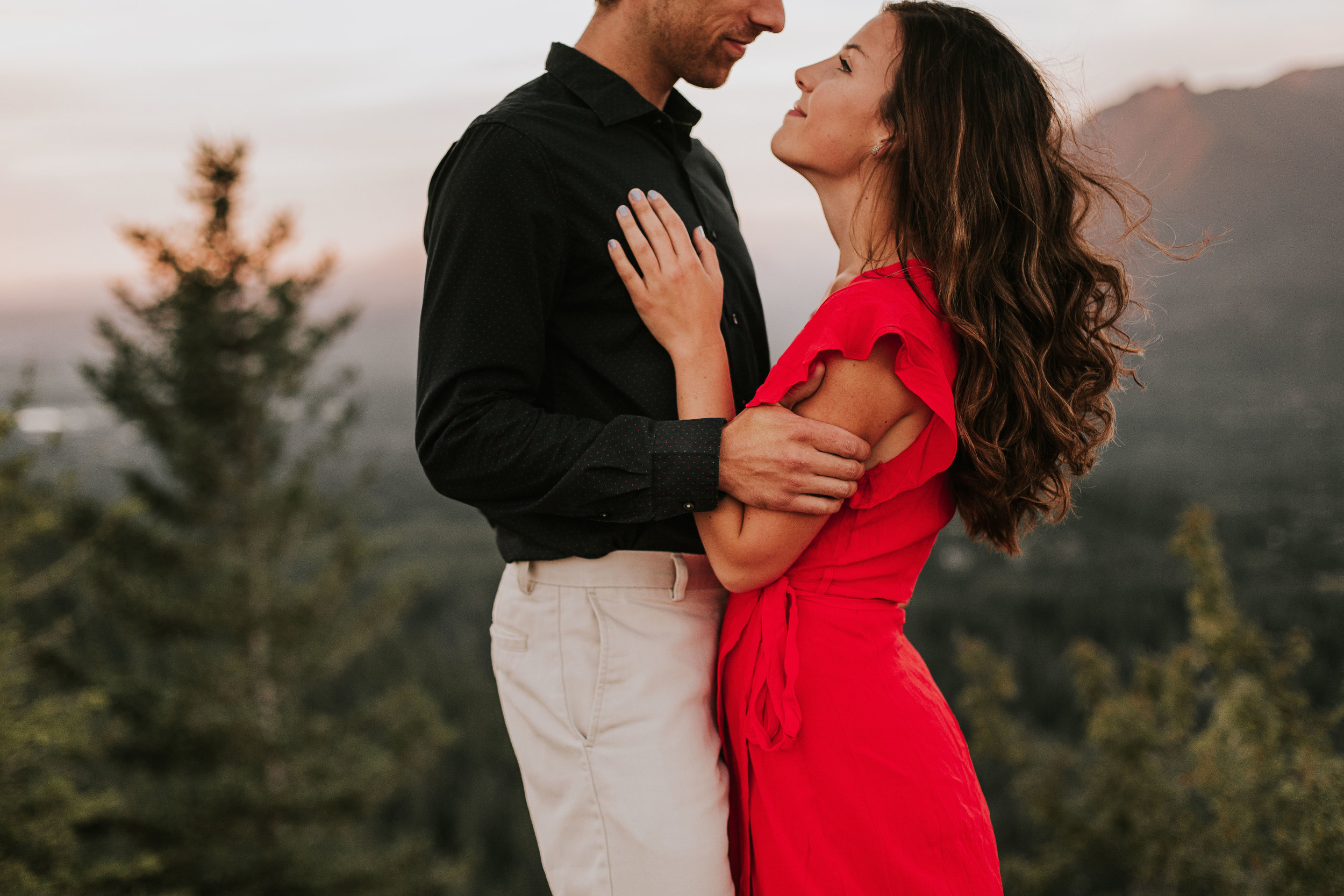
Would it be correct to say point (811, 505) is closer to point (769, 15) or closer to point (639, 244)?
point (639, 244)

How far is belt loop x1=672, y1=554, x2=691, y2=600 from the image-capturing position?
1583 millimetres

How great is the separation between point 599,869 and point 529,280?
93cm

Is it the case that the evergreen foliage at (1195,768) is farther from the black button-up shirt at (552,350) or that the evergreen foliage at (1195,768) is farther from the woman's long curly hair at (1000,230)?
the black button-up shirt at (552,350)

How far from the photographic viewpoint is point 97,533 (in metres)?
6.85

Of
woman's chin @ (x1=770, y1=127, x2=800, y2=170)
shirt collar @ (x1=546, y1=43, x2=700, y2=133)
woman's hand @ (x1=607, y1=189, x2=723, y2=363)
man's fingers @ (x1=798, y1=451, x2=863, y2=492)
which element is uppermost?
shirt collar @ (x1=546, y1=43, x2=700, y2=133)

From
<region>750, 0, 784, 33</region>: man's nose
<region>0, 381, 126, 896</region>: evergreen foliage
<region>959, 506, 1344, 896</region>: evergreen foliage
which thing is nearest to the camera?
<region>750, 0, 784, 33</region>: man's nose

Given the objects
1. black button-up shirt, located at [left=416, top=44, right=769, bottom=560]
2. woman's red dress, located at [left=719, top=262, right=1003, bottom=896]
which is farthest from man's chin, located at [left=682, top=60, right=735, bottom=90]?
woman's red dress, located at [left=719, top=262, right=1003, bottom=896]

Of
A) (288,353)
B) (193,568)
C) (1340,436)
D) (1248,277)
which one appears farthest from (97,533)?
(1340,436)

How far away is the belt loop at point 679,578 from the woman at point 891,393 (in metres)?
0.09

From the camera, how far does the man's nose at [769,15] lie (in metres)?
1.75

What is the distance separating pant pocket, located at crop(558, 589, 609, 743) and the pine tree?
11.4 m

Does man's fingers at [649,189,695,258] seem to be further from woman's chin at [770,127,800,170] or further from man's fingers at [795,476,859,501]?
man's fingers at [795,476,859,501]

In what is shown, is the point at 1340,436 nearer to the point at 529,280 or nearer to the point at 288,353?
the point at 288,353

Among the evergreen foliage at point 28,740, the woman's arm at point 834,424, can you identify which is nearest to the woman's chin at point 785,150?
the woman's arm at point 834,424
